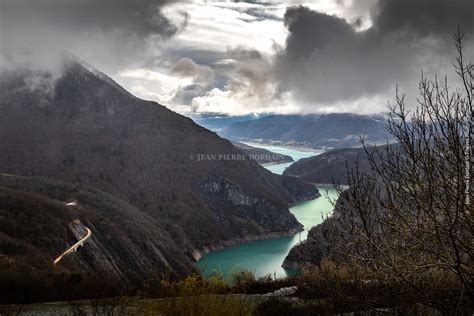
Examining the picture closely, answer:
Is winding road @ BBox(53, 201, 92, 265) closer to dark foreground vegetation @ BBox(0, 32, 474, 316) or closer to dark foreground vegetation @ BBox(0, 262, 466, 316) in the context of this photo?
dark foreground vegetation @ BBox(0, 262, 466, 316)

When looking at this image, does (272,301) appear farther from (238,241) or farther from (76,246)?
(238,241)

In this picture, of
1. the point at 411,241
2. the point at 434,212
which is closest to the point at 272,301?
the point at 411,241

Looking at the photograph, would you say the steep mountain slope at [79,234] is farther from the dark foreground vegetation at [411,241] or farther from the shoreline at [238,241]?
the dark foreground vegetation at [411,241]

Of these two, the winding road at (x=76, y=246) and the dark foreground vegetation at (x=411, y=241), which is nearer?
the dark foreground vegetation at (x=411, y=241)

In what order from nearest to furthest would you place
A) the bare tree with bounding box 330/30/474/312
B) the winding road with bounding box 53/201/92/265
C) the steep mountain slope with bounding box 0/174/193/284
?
the bare tree with bounding box 330/30/474/312 < the steep mountain slope with bounding box 0/174/193/284 < the winding road with bounding box 53/201/92/265

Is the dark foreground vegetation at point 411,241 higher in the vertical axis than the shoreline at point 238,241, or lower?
higher

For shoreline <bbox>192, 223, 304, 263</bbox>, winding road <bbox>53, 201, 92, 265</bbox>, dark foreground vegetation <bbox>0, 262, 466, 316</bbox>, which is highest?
dark foreground vegetation <bbox>0, 262, 466, 316</bbox>

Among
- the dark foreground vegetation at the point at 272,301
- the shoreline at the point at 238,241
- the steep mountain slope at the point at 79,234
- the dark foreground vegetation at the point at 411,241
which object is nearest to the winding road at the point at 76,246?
the steep mountain slope at the point at 79,234

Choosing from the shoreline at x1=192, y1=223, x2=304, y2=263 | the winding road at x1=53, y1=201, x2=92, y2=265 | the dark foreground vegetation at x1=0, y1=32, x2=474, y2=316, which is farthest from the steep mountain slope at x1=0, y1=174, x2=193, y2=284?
the dark foreground vegetation at x1=0, y1=32, x2=474, y2=316

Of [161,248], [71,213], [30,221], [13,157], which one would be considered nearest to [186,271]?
[161,248]

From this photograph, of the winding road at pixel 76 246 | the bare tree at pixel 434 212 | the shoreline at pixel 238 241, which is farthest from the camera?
the shoreline at pixel 238 241

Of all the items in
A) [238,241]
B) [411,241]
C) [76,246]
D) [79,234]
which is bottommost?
[238,241]

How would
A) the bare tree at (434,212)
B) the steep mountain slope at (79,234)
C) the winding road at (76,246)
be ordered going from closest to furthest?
the bare tree at (434,212) → the steep mountain slope at (79,234) → the winding road at (76,246)
